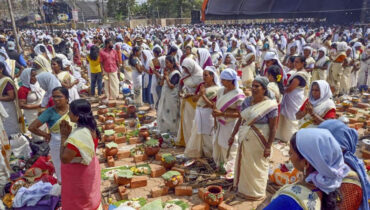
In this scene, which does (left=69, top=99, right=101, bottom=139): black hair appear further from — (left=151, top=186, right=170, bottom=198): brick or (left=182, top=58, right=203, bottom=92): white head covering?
(left=182, top=58, right=203, bottom=92): white head covering

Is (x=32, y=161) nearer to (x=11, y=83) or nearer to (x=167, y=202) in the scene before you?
(x=11, y=83)

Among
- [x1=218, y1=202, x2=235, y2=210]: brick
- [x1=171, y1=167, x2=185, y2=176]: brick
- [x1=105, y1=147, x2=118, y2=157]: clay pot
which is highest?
[x1=105, y1=147, x2=118, y2=157]: clay pot

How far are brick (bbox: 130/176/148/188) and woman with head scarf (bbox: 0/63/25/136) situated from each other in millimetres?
2420

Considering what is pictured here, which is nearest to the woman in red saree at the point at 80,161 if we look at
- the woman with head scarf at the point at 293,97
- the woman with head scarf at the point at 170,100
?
the woman with head scarf at the point at 170,100

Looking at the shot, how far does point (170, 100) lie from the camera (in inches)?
236

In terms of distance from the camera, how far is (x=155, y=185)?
445cm

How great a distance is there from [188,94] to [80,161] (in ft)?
→ 9.79

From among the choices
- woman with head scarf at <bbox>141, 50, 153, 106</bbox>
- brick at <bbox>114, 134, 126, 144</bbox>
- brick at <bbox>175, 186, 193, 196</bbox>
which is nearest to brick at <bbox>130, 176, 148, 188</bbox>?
brick at <bbox>175, 186, 193, 196</bbox>

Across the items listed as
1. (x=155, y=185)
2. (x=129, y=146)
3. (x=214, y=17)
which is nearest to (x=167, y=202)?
(x=155, y=185)

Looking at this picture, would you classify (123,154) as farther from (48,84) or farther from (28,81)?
(28,81)

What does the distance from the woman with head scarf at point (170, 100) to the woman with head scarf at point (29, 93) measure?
8.04 feet

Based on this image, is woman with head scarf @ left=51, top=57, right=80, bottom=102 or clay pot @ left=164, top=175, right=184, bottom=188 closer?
clay pot @ left=164, top=175, right=184, bottom=188

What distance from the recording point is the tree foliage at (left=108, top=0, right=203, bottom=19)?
46719mm

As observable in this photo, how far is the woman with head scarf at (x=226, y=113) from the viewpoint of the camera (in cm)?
406
